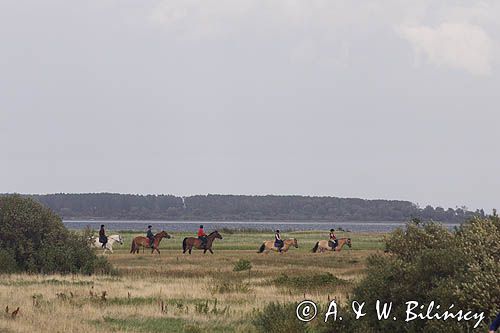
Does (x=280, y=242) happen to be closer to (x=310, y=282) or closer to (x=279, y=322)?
(x=310, y=282)

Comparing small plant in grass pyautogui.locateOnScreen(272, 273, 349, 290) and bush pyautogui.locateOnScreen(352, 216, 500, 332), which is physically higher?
bush pyautogui.locateOnScreen(352, 216, 500, 332)

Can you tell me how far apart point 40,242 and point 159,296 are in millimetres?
13881

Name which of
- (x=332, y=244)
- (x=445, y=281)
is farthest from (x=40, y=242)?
(x=445, y=281)

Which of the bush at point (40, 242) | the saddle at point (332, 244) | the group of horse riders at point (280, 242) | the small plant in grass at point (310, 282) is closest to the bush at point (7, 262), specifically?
the bush at point (40, 242)

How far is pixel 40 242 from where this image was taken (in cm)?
3675

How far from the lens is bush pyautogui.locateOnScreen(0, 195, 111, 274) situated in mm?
35219

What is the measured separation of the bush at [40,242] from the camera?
116ft

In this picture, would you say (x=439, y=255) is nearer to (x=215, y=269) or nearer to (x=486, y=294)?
(x=486, y=294)

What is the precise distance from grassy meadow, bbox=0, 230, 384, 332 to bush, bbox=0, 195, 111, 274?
2017 millimetres

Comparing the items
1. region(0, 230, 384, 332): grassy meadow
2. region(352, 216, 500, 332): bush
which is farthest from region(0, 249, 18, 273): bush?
region(352, 216, 500, 332): bush

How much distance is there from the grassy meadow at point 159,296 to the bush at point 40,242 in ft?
6.62

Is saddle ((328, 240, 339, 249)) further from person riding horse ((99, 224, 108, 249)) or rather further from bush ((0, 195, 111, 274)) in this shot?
bush ((0, 195, 111, 274))

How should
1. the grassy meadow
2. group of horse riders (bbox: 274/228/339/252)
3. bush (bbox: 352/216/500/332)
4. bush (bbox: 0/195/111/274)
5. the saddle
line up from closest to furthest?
bush (bbox: 352/216/500/332)
the grassy meadow
bush (bbox: 0/195/111/274)
group of horse riders (bbox: 274/228/339/252)
the saddle

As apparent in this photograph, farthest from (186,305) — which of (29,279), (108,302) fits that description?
(29,279)
